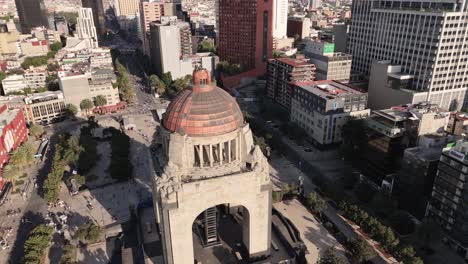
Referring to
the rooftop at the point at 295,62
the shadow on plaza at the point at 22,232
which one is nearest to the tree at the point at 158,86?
the rooftop at the point at 295,62

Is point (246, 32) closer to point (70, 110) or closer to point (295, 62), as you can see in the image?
point (295, 62)

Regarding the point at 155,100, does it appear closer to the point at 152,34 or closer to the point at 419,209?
the point at 152,34

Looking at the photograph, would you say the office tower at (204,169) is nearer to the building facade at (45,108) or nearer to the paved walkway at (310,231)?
the paved walkway at (310,231)

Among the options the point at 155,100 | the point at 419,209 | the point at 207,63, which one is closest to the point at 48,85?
the point at 155,100

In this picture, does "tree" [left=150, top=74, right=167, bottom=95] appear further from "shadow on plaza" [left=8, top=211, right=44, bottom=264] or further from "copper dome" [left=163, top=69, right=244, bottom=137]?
"copper dome" [left=163, top=69, right=244, bottom=137]

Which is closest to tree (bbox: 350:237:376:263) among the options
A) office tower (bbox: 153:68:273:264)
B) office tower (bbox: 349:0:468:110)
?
office tower (bbox: 153:68:273:264)
